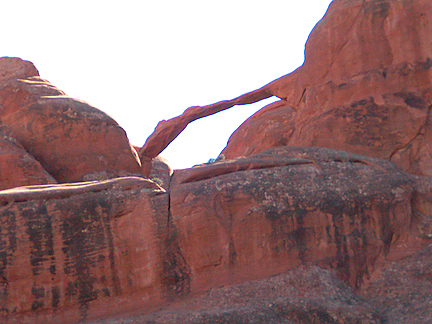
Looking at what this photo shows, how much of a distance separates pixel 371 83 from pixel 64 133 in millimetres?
8470

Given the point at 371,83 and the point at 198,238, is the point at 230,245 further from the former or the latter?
the point at 371,83

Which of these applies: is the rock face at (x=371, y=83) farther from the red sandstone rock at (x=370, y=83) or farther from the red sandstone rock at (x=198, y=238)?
the red sandstone rock at (x=198, y=238)

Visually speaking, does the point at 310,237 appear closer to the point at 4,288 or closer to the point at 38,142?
the point at 4,288

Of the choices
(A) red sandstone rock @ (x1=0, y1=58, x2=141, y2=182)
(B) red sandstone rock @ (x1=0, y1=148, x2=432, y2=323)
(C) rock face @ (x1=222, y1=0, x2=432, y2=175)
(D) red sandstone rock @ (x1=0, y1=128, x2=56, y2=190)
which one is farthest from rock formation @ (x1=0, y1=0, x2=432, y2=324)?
(A) red sandstone rock @ (x1=0, y1=58, x2=141, y2=182)

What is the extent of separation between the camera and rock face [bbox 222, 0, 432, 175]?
480 inches

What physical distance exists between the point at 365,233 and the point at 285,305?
225 centimetres

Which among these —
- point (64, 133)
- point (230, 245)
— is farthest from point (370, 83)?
point (64, 133)

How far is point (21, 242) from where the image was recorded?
8.05m

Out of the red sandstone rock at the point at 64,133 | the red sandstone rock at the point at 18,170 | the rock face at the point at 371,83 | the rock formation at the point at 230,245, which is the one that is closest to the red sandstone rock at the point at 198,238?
the rock formation at the point at 230,245

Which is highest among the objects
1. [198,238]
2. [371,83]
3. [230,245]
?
[371,83]

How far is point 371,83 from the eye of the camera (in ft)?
42.2

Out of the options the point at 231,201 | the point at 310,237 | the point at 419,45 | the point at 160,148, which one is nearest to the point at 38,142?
the point at 160,148

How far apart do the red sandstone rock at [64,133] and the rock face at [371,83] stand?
213 inches

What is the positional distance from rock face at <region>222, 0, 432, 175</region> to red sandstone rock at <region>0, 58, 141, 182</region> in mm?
5413
